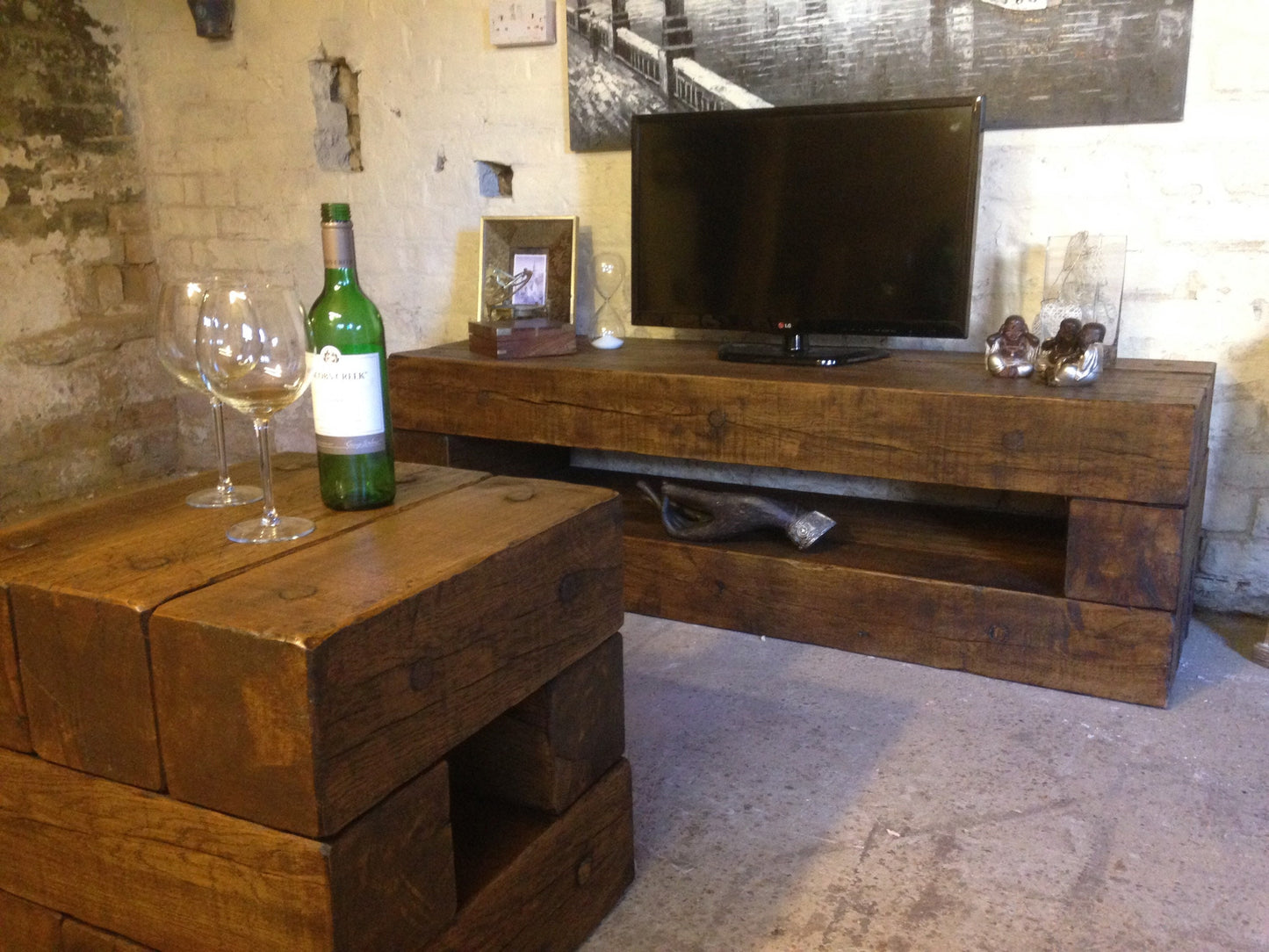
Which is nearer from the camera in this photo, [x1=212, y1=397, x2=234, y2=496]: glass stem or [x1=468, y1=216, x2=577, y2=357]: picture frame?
[x1=212, y1=397, x2=234, y2=496]: glass stem

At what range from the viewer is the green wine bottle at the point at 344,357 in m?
1.16

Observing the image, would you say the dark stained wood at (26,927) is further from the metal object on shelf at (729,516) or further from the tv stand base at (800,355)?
the tv stand base at (800,355)

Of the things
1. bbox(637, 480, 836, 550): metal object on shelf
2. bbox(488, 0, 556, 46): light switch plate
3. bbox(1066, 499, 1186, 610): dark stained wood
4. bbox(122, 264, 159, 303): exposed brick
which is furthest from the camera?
bbox(122, 264, 159, 303): exposed brick

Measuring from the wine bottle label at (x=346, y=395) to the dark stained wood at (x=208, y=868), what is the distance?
1.27 feet

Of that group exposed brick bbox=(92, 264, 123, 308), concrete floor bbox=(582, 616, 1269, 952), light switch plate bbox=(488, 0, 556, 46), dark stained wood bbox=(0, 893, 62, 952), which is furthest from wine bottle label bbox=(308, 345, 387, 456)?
exposed brick bbox=(92, 264, 123, 308)

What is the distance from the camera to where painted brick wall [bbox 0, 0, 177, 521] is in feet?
10.6

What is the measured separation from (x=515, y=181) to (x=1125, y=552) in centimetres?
193

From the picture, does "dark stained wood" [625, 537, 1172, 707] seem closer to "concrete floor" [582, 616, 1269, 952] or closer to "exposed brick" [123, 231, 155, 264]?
"concrete floor" [582, 616, 1269, 952]

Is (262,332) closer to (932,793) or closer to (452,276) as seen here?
(932,793)

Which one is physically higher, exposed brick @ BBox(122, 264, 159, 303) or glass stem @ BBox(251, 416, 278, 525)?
exposed brick @ BBox(122, 264, 159, 303)

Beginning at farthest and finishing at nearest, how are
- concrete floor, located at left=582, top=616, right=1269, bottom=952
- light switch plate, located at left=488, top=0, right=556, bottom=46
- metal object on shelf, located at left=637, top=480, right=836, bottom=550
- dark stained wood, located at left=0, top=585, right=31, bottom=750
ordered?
light switch plate, located at left=488, top=0, right=556, bottom=46 < metal object on shelf, located at left=637, top=480, right=836, bottom=550 < concrete floor, located at left=582, top=616, right=1269, bottom=952 < dark stained wood, located at left=0, top=585, right=31, bottom=750

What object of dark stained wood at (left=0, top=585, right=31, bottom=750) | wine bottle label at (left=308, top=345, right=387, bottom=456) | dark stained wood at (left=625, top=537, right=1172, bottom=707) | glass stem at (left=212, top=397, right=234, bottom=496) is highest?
wine bottle label at (left=308, top=345, right=387, bottom=456)

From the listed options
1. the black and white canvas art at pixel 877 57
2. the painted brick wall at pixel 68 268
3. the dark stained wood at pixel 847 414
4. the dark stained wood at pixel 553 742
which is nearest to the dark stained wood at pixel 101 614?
the dark stained wood at pixel 553 742

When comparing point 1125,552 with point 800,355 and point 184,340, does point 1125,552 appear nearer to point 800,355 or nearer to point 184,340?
point 800,355
